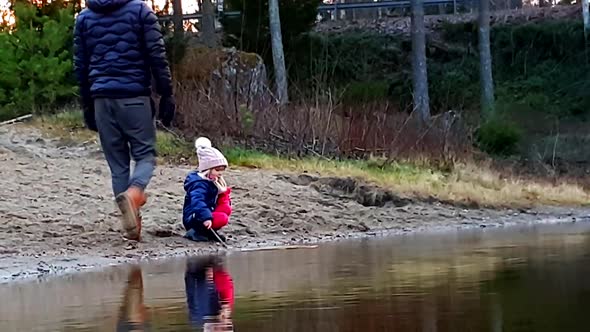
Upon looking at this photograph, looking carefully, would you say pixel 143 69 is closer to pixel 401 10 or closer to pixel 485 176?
pixel 485 176

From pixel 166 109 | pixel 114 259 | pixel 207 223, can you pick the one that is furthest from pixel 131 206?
pixel 207 223

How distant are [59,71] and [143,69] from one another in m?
10.7

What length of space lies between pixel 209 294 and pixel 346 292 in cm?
90

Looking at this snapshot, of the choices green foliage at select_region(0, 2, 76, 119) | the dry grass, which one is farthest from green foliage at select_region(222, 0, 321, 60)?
the dry grass

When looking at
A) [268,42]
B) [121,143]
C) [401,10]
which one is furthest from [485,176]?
[401,10]

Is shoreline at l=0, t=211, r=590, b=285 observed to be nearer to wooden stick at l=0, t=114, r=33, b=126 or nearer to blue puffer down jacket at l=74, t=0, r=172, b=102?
blue puffer down jacket at l=74, t=0, r=172, b=102

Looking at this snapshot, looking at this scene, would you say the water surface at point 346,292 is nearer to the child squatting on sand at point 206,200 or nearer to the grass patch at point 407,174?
the child squatting on sand at point 206,200

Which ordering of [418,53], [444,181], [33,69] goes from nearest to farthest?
[444,181], [33,69], [418,53]

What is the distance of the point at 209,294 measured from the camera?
7.70m

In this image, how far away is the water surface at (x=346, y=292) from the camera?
6270 millimetres

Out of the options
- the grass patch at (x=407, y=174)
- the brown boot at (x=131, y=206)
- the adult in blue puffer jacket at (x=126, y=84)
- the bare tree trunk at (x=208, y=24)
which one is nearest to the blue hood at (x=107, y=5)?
the adult in blue puffer jacket at (x=126, y=84)

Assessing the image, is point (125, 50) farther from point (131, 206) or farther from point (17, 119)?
point (17, 119)

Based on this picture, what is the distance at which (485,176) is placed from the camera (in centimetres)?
1933

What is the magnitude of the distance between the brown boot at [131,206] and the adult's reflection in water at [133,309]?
1.26m
